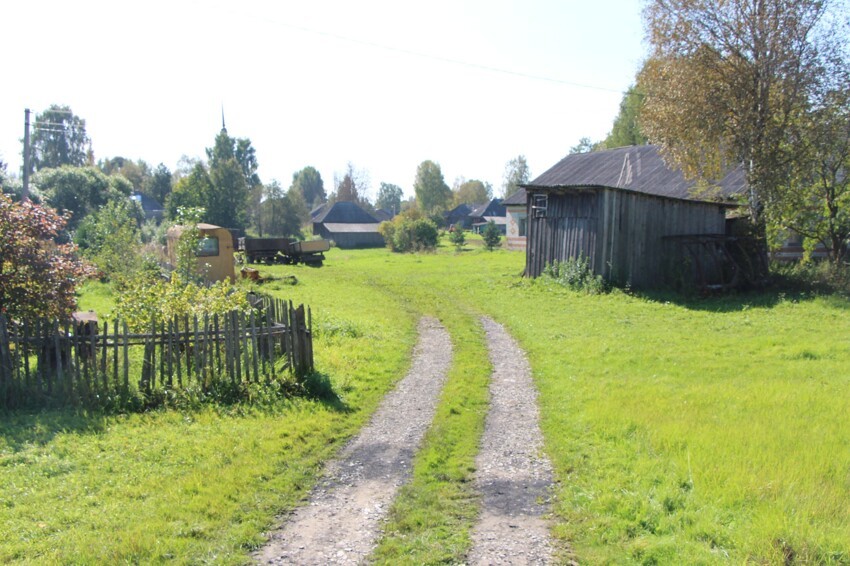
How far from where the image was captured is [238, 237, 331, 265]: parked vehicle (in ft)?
116

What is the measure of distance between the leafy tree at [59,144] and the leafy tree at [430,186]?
4638 centimetres

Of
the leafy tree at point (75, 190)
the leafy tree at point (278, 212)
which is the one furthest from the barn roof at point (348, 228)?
the leafy tree at point (75, 190)

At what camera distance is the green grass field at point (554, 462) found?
4684 mm

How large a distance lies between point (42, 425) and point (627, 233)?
17.5 metres

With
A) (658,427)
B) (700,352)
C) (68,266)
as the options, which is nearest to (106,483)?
(68,266)

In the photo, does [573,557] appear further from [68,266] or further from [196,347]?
[68,266]

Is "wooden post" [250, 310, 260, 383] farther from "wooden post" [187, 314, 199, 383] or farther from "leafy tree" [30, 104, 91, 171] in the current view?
"leafy tree" [30, 104, 91, 171]

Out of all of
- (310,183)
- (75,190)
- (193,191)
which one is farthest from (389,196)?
(75,190)

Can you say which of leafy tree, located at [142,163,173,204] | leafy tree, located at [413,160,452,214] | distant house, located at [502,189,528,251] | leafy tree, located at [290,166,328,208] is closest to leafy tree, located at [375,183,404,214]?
leafy tree, located at [290,166,328,208]

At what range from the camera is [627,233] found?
20.3 metres

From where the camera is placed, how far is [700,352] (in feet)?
38.9

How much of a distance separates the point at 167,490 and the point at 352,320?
915 centimetres

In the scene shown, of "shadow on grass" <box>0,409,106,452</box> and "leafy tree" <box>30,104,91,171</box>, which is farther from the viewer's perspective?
"leafy tree" <box>30,104,91,171</box>

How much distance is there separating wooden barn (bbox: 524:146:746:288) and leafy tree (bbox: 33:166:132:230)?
41467mm
